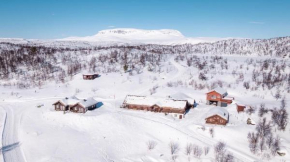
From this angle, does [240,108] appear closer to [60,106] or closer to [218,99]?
[218,99]

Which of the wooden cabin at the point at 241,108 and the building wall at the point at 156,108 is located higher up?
the wooden cabin at the point at 241,108

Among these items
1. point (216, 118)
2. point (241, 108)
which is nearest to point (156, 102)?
point (216, 118)

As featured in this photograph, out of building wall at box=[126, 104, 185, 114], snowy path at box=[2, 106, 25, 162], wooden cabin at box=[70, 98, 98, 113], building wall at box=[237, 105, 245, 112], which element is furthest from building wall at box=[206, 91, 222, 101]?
snowy path at box=[2, 106, 25, 162]

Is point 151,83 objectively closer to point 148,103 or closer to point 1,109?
point 148,103

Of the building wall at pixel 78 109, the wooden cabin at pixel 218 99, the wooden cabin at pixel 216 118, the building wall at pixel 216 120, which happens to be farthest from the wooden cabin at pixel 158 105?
→ the building wall at pixel 78 109

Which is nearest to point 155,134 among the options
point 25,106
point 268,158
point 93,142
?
point 93,142

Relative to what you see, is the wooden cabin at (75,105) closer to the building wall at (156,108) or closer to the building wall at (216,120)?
the building wall at (156,108)
